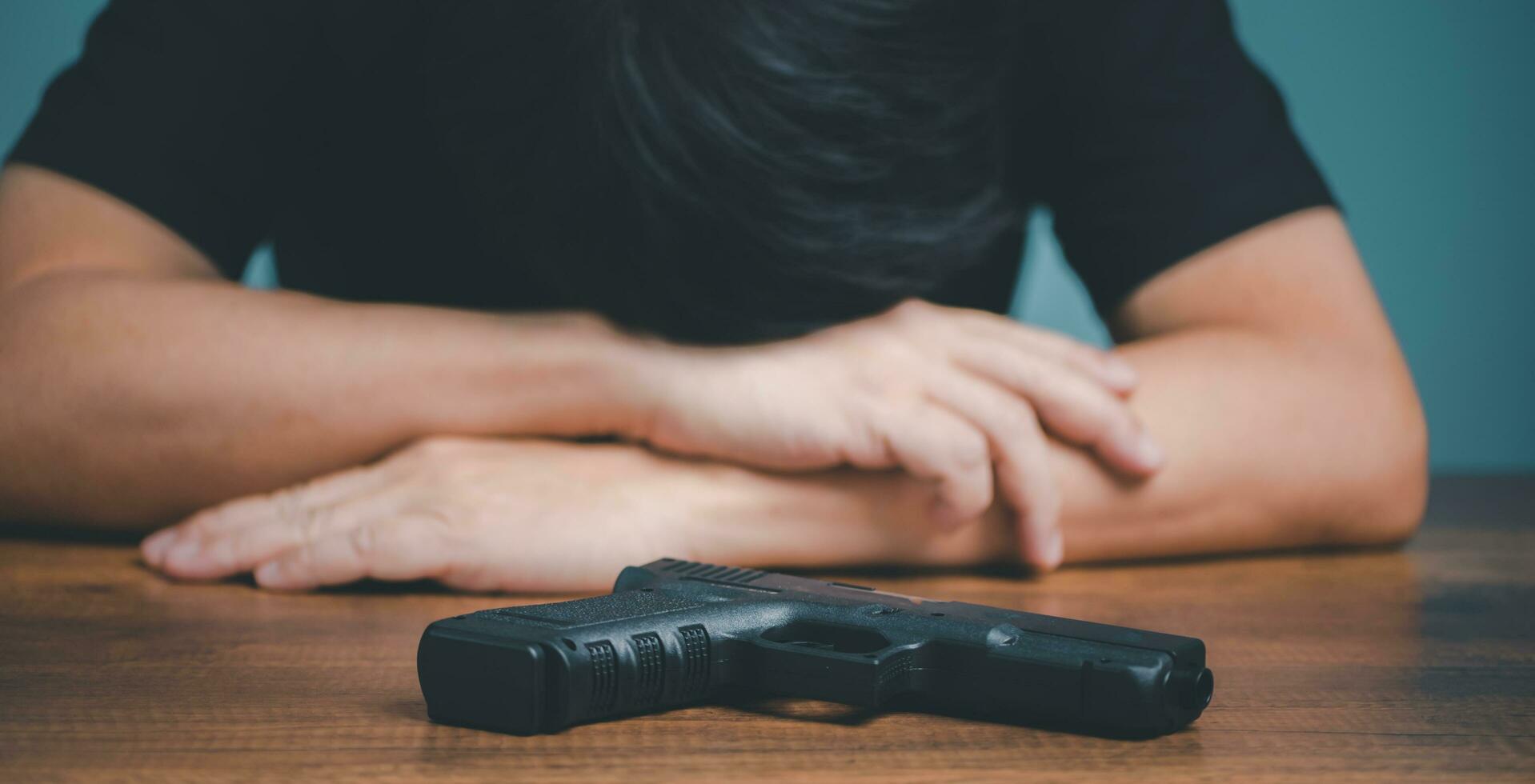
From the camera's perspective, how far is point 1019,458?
845 mm

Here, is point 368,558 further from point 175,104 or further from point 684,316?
point 175,104

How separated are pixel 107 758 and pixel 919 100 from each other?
57 cm

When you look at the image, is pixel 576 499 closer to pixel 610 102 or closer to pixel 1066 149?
pixel 610 102

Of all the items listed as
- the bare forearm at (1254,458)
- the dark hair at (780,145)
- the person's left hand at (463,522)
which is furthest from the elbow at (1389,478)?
the person's left hand at (463,522)

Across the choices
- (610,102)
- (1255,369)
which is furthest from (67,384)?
(1255,369)

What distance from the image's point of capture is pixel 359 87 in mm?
1062

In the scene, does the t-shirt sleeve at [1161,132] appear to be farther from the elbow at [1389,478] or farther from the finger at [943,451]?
the finger at [943,451]

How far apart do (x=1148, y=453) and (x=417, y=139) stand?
0.63 m

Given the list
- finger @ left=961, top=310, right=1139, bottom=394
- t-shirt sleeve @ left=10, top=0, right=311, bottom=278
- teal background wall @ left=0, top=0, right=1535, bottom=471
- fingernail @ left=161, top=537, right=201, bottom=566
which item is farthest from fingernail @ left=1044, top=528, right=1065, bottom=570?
teal background wall @ left=0, top=0, right=1535, bottom=471

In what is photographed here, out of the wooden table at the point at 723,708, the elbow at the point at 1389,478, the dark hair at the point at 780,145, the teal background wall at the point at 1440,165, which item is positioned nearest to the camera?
the wooden table at the point at 723,708

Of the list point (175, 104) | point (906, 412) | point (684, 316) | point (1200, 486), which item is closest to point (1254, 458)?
point (1200, 486)

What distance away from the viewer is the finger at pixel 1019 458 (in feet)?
2.76

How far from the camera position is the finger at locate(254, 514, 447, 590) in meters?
0.76

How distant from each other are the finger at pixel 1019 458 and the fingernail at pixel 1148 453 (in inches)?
2.8
